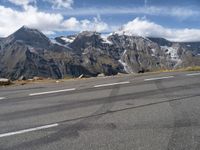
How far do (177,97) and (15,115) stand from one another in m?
5.74

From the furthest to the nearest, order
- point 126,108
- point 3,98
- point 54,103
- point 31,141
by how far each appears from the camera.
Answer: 1. point 3,98
2. point 54,103
3. point 126,108
4. point 31,141

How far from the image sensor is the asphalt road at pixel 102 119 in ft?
24.4

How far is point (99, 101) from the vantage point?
477 inches

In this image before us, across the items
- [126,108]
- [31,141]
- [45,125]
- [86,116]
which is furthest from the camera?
[126,108]

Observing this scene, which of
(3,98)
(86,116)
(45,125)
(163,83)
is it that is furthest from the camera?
(163,83)

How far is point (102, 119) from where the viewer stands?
939 cm

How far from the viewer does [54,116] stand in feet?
32.5

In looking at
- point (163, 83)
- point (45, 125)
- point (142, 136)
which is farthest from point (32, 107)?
point (163, 83)

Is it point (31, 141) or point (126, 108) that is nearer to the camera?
point (31, 141)

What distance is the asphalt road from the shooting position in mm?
7426

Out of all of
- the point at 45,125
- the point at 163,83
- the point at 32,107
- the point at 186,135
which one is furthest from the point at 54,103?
the point at 163,83

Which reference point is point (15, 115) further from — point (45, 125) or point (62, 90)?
point (62, 90)

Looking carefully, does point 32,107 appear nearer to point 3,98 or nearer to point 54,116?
point 54,116

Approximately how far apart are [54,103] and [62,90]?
3.32 metres
